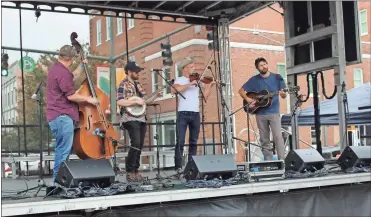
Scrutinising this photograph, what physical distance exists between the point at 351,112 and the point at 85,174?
663 cm

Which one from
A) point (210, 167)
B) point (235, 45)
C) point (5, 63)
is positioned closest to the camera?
point (210, 167)

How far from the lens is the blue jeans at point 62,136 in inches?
165

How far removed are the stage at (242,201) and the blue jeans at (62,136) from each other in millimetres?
359

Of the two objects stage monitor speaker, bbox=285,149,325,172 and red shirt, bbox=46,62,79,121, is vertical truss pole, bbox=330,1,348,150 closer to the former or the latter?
stage monitor speaker, bbox=285,149,325,172

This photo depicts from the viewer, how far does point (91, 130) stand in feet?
14.6

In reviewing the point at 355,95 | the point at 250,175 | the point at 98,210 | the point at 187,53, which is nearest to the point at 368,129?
the point at 355,95

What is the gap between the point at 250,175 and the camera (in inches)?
177

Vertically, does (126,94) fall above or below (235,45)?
below

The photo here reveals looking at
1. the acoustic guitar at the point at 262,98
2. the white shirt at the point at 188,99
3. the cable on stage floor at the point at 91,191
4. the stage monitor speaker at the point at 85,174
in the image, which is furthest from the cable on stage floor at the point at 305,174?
the stage monitor speaker at the point at 85,174

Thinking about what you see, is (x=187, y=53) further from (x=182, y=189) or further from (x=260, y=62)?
(x=182, y=189)

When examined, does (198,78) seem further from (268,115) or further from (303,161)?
(303,161)

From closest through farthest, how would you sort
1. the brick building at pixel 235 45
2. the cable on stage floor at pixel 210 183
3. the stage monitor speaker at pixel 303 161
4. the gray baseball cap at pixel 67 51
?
1. the cable on stage floor at pixel 210 183
2. the gray baseball cap at pixel 67 51
3. the stage monitor speaker at pixel 303 161
4. the brick building at pixel 235 45

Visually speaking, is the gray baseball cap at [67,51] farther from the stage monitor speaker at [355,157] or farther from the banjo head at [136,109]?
the stage monitor speaker at [355,157]

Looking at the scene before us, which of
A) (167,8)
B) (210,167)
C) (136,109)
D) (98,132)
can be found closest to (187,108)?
(136,109)
